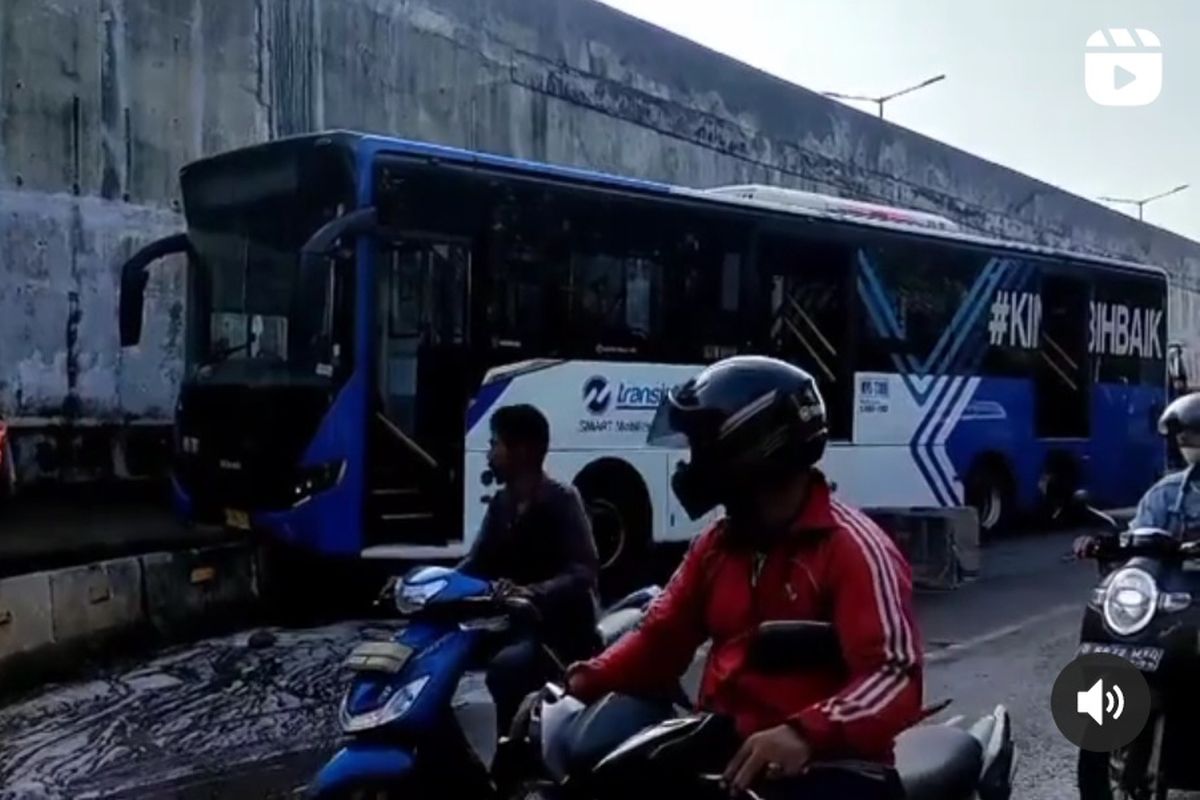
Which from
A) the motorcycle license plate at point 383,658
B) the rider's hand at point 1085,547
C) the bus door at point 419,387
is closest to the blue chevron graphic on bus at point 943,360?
the bus door at point 419,387

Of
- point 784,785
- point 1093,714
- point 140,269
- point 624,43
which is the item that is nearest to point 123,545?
point 140,269

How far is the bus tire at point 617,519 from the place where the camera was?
997cm

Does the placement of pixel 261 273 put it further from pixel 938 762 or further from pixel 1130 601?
pixel 938 762

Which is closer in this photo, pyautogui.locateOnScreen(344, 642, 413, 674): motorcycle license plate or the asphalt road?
pyautogui.locateOnScreen(344, 642, 413, 674): motorcycle license plate

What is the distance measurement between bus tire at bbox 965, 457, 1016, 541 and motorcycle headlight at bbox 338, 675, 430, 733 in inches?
407

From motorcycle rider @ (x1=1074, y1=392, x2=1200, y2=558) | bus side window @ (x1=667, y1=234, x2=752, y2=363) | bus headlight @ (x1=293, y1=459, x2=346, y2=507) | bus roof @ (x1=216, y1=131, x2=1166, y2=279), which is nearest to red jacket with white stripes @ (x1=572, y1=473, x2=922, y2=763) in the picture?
motorcycle rider @ (x1=1074, y1=392, x2=1200, y2=558)

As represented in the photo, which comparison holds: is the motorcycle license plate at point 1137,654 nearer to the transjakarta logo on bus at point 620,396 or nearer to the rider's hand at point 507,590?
the rider's hand at point 507,590

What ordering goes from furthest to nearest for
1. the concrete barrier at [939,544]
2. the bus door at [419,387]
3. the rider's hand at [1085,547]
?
the concrete barrier at [939,544]
the bus door at [419,387]
the rider's hand at [1085,547]

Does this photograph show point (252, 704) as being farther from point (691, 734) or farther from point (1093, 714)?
point (691, 734)

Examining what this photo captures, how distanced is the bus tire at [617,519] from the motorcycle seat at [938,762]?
7130 mm

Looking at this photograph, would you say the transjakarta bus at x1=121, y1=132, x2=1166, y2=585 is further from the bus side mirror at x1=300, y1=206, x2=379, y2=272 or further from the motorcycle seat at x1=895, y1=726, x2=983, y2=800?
the motorcycle seat at x1=895, y1=726, x2=983, y2=800

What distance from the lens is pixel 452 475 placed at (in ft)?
29.3

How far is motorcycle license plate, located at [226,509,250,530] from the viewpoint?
29.0 feet

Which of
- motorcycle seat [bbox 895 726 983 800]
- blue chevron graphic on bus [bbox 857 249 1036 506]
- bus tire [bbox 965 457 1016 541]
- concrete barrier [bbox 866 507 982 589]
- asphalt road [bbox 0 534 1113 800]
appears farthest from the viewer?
bus tire [bbox 965 457 1016 541]
